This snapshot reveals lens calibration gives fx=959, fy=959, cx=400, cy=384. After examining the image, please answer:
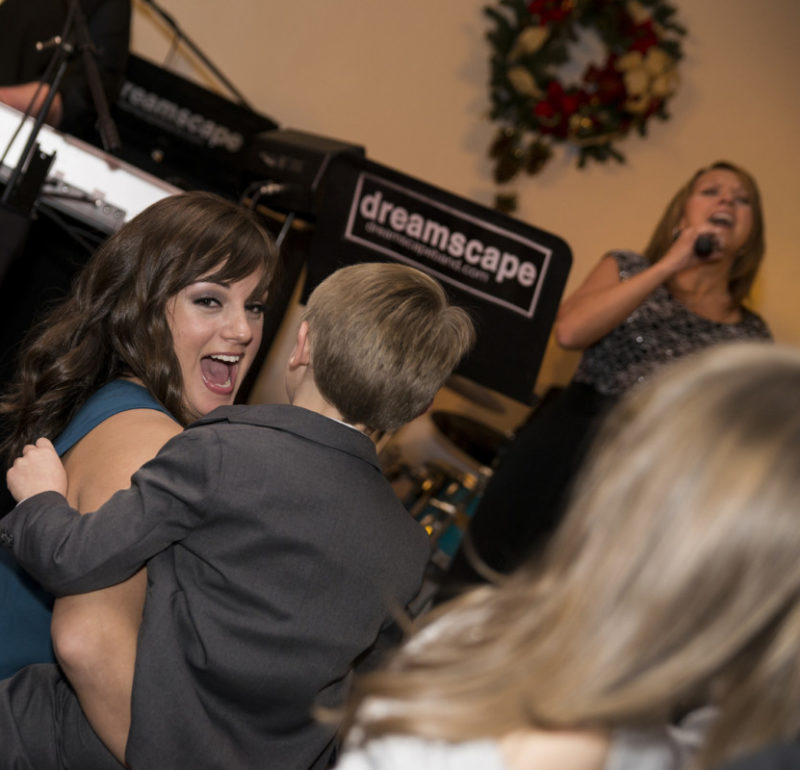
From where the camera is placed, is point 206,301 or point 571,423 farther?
point 571,423

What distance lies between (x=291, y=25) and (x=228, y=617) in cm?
383

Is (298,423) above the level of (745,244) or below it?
below

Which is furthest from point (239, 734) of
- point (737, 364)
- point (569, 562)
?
point (737, 364)

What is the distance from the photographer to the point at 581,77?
4488 millimetres

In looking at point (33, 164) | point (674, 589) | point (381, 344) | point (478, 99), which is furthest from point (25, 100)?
point (674, 589)

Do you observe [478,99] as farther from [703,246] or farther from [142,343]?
[142,343]

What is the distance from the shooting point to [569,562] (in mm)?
769

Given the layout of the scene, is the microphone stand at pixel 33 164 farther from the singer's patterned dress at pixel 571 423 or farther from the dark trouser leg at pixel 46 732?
the singer's patterned dress at pixel 571 423

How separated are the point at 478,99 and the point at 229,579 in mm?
3828

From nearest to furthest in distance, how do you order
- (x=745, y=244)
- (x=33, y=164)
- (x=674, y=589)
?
(x=674, y=589), (x=33, y=164), (x=745, y=244)

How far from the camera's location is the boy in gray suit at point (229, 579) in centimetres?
124

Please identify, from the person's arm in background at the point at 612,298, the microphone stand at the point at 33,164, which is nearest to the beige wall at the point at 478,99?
the person's arm in background at the point at 612,298

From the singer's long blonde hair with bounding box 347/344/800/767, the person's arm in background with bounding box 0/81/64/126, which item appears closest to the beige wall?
the person's arm in background with bounding box 0/81/64/126

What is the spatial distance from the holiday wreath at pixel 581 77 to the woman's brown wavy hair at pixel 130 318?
10.0 ft
